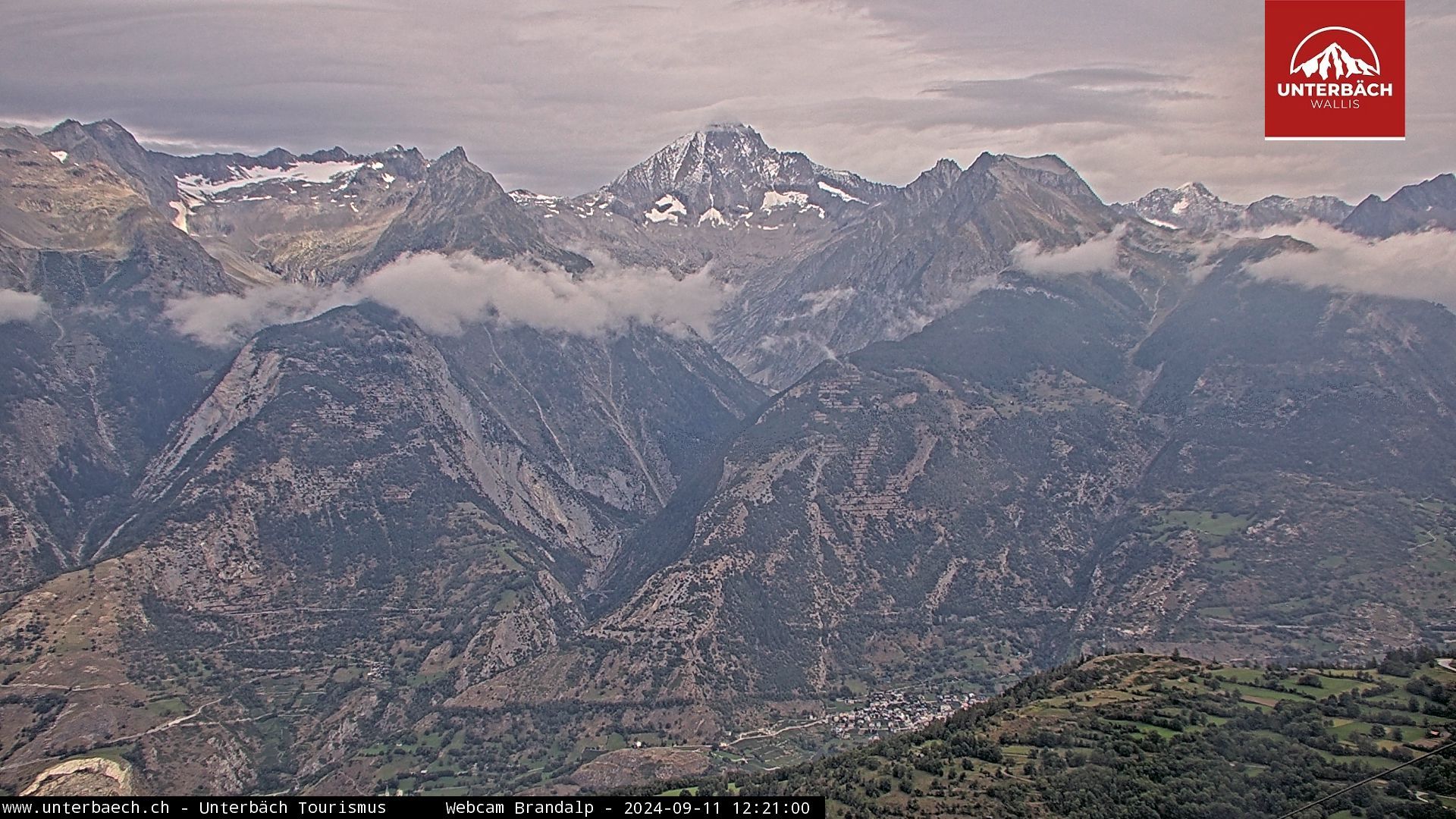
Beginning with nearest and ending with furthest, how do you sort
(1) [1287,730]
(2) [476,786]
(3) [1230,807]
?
1. (3) [1230,807]
2. (1) [1287,730]
3. (2) [476,786]

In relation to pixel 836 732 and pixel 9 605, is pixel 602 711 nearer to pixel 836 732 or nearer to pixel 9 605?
pixel 836 732

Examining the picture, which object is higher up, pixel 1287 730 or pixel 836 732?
pixel 1287 730

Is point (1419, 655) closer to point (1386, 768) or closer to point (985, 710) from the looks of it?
point (1386, 768)

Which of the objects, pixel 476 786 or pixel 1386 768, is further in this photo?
pixel 476 786

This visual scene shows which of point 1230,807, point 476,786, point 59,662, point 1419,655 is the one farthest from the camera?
point 59,662

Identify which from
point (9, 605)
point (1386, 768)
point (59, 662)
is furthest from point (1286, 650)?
point (9, 605)

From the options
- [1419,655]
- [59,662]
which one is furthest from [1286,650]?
[59,662]

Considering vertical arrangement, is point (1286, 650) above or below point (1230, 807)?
below

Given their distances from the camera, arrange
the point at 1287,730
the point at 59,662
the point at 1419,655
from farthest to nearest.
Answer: the point at 59,662, the point at 1419,655, the point at 1287,730

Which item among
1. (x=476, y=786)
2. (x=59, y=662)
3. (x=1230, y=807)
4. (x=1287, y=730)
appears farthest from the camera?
(x=59, y=662)
